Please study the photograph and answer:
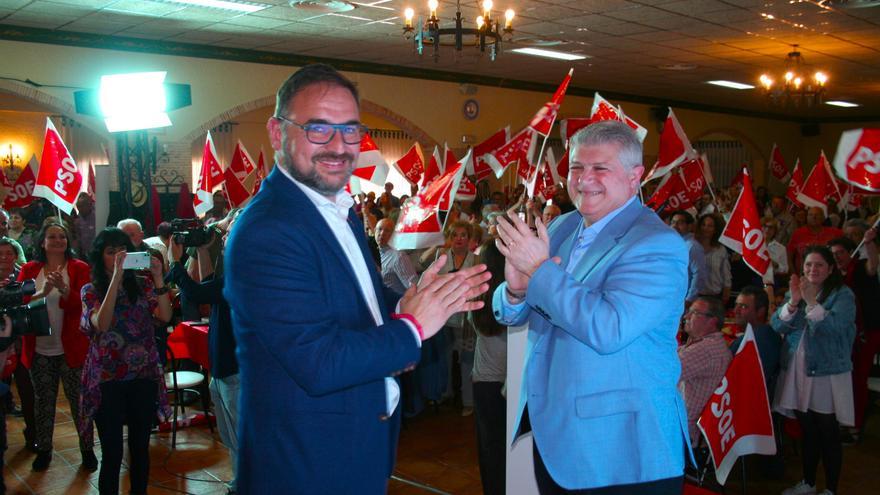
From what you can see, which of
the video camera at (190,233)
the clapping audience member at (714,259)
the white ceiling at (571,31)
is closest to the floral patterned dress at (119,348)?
the video camera at (190,233)

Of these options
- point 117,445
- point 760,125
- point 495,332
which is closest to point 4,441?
point 117,445

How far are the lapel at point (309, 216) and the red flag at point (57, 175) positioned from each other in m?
5.24

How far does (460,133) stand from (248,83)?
4.38m

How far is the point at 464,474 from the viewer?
15.4 feet

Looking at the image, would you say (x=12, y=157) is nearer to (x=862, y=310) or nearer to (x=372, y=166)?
(x=372, y=166)

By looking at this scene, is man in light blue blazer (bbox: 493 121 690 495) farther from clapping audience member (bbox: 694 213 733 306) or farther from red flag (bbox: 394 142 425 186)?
red flag (bbox: 394 142 425 186)

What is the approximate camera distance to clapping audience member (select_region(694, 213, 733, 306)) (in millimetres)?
7188

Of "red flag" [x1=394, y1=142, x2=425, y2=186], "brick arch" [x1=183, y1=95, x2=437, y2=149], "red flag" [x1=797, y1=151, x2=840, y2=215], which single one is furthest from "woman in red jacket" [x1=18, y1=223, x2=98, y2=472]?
Answer: "red flag" [x1=797, y1=151, x2=840, y2=215]

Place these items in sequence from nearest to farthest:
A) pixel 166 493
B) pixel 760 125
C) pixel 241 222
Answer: pixel 241 222
pixel 166 493
pixel 760 125

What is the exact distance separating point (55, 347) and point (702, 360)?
12.5 feet

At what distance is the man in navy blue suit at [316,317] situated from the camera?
4.99ft

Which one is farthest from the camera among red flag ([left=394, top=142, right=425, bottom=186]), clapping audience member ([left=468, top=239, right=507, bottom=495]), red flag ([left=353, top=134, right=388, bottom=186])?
red flag ([left=394, top=142, right=425, bottom=186])

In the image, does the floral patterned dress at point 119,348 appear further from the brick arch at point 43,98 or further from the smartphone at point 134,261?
the brick arch at point 43,98

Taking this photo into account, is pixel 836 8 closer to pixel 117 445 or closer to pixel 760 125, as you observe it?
pixel 117 445
